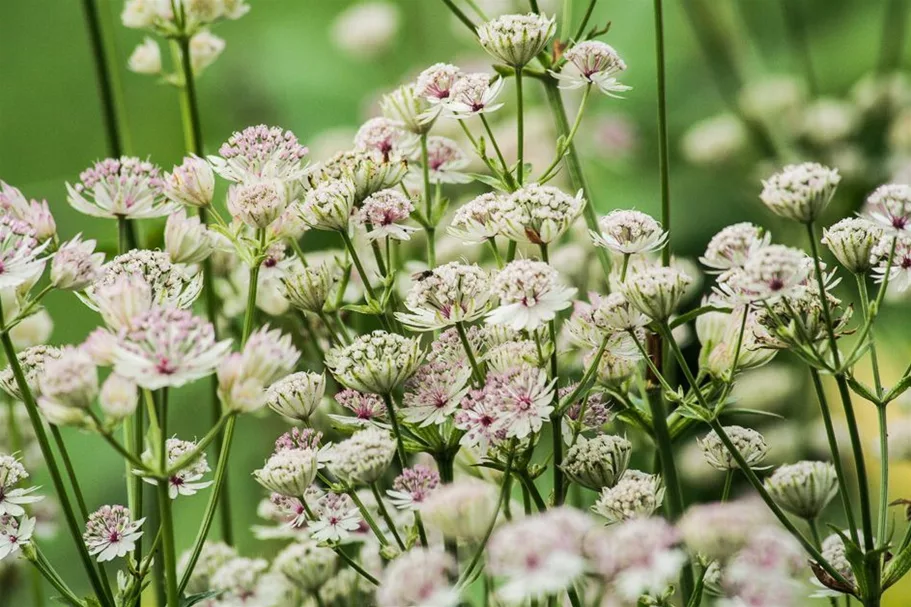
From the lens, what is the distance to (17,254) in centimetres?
58

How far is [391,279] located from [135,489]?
0.20m

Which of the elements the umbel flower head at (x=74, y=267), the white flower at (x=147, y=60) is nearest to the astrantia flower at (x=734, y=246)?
the umbel flower head at (x=74, y=267)

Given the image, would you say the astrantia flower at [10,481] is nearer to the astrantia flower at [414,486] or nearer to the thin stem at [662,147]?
the astrantia flower at [414,486]

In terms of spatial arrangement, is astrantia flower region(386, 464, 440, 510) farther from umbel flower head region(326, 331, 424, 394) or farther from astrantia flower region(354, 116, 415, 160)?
astrantia flower region(354, 116, 415, 160)

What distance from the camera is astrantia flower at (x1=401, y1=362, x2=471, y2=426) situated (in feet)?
1.93

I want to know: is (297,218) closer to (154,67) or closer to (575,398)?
(575,398)

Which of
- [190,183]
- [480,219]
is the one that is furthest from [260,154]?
[480,219]

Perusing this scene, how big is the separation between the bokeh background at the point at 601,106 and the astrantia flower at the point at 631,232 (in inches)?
17.7

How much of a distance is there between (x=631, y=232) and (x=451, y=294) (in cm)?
11

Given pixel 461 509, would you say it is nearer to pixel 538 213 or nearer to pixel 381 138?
pixel 538 213

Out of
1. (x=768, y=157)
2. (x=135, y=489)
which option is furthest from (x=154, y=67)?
(x=768, y=157)

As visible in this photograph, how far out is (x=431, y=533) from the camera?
27.0 inches

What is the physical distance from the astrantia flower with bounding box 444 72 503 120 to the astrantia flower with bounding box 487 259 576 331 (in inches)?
5.1

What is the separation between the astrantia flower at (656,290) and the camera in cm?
57
